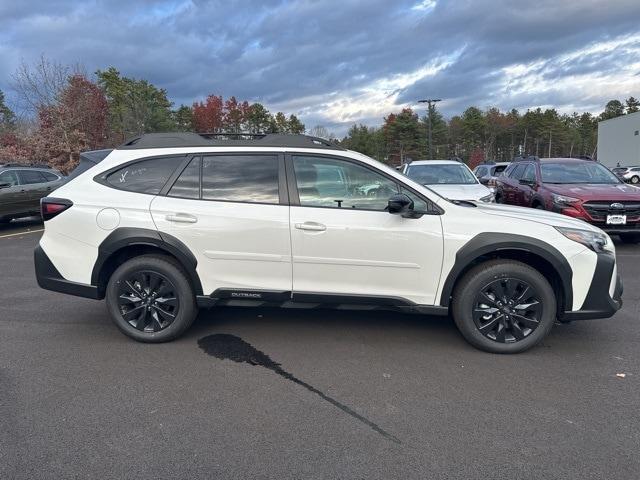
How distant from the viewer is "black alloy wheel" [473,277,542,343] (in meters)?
3.90

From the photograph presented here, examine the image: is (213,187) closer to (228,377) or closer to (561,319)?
(228,377)

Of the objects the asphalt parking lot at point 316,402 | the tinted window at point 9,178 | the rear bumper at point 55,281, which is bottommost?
the asphalt parking lot at point 316,402

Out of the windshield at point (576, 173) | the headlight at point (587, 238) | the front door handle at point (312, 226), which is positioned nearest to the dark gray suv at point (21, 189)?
the front door handle at point (312, 226)

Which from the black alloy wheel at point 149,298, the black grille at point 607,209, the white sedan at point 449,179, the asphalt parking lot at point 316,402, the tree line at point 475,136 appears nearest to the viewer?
the asphalt parking lot at point 316,402

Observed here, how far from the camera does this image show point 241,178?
4203 mm

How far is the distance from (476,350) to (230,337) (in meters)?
2.25

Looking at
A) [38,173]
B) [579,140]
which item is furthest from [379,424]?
[579,140]

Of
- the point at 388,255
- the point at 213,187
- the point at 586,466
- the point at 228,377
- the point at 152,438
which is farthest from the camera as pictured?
the point at 213,187

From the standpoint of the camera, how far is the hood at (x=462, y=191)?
28.4ft

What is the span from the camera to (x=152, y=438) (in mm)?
2830

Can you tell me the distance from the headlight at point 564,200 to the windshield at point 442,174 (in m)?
1.81

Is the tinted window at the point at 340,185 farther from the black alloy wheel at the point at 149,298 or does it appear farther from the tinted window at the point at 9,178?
the tinted window at the point at 9,178

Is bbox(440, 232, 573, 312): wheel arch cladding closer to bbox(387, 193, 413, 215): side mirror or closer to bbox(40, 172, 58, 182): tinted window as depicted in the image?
bbox(387, 193, 413, 215): side mirror

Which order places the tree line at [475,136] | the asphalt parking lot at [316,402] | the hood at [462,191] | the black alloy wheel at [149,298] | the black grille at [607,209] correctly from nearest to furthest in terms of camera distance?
the asphalt parking lot at [316,402]
the black alloy wheel at [149,298]
the black grille at [607,209]
the hood at [462,191]
the tree line at [475,136]
